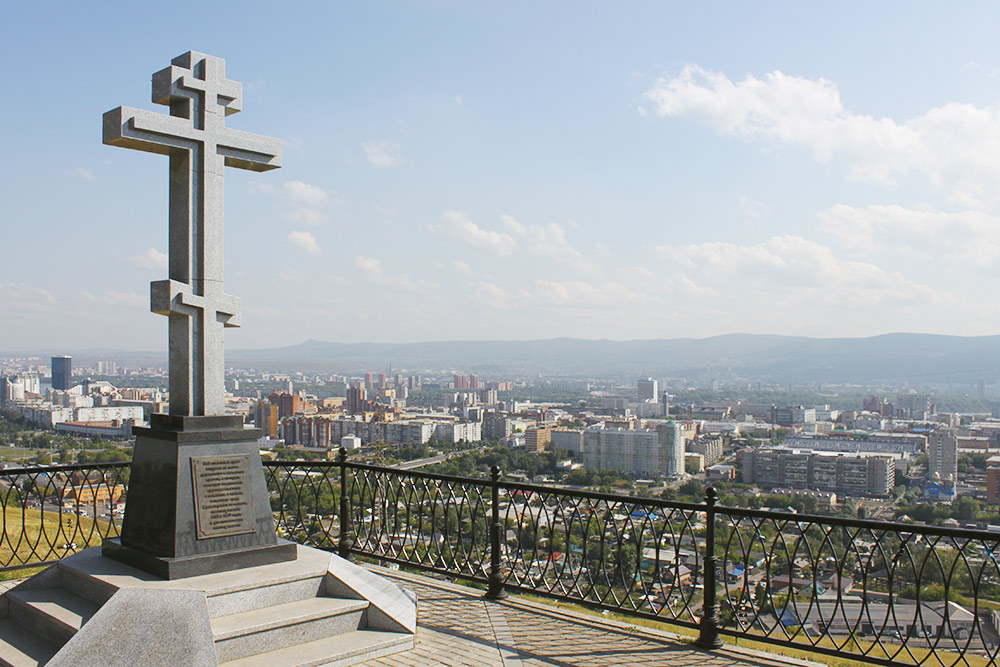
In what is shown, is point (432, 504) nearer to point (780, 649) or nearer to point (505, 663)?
point (505, 663)

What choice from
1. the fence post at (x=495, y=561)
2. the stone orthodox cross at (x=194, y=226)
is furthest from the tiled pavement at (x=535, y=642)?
the stone orthodox cross at (x=194, y=226)

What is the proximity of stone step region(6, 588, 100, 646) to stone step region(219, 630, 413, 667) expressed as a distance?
3.23 feet

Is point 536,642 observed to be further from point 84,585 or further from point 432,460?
point 432,460

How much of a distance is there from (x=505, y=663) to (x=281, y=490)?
3.94m

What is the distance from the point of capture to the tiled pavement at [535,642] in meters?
4.57

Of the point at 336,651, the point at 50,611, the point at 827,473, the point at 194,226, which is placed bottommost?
the point at 827,473

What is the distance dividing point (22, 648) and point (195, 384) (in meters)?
1.93

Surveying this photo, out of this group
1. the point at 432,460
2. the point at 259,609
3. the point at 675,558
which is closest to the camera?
the point at 259,609

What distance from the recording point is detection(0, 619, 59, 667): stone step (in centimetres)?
421

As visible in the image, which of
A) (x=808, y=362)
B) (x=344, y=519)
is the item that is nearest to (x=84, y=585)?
(x=344, y=519)

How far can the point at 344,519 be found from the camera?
7195 millimetres

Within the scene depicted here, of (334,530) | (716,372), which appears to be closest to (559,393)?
(716,372)

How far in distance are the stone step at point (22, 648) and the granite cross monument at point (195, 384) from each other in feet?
2.24

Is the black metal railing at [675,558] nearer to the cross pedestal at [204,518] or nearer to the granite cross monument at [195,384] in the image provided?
the cross pedestal at [204,518]
